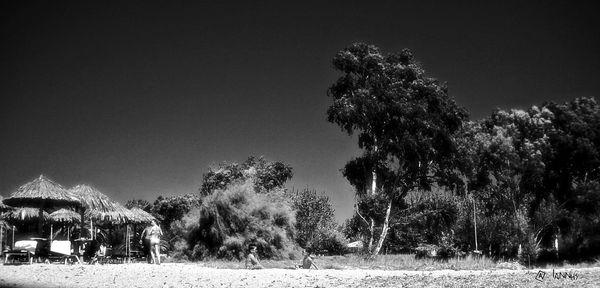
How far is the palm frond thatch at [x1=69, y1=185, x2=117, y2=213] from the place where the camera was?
25.3 meters

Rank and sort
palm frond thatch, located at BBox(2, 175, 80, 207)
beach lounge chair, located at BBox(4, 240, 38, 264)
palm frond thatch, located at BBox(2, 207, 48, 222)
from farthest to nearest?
palm frond thatch, located at BBox(2, 207, 48, 222) → palm frond thatch, located at BBox(2, 175, 80, 207) → beach lounge chair, located at BBox(4, 240, 38, 264)

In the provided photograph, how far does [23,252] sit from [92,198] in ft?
24.6

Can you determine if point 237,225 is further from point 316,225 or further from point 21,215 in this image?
point 21,215

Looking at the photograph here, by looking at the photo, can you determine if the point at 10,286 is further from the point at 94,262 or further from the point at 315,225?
the point at 315,225

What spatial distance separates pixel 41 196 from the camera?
21.2 m

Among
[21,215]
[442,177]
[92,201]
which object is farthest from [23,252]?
[442,177]

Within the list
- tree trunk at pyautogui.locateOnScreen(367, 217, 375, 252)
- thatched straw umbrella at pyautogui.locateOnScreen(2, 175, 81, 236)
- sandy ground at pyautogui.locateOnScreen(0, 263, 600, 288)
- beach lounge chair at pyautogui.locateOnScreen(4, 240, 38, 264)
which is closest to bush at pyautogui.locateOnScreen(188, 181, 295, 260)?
tree trunk at pyautogui.locateOnScreen(367, 217, 375, 252)

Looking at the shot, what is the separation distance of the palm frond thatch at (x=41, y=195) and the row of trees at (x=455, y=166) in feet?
53.5

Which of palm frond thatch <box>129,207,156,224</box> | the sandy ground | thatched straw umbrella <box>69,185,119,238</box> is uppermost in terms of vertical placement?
thatched straw umbrella <box>69,185,119,238</box>

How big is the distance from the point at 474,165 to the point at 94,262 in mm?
24320

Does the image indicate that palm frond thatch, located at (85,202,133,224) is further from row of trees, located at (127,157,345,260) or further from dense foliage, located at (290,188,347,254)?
dense foliage, located at (290,188,347,254)

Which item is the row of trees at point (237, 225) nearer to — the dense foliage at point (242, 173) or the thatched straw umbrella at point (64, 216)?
the thatched straw umbrella at point (64, 216)

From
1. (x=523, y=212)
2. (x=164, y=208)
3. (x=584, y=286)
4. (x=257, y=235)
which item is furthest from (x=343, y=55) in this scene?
(x=164, y=208)

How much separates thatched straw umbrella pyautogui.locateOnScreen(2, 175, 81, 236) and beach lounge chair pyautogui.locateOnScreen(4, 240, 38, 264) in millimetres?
1887
